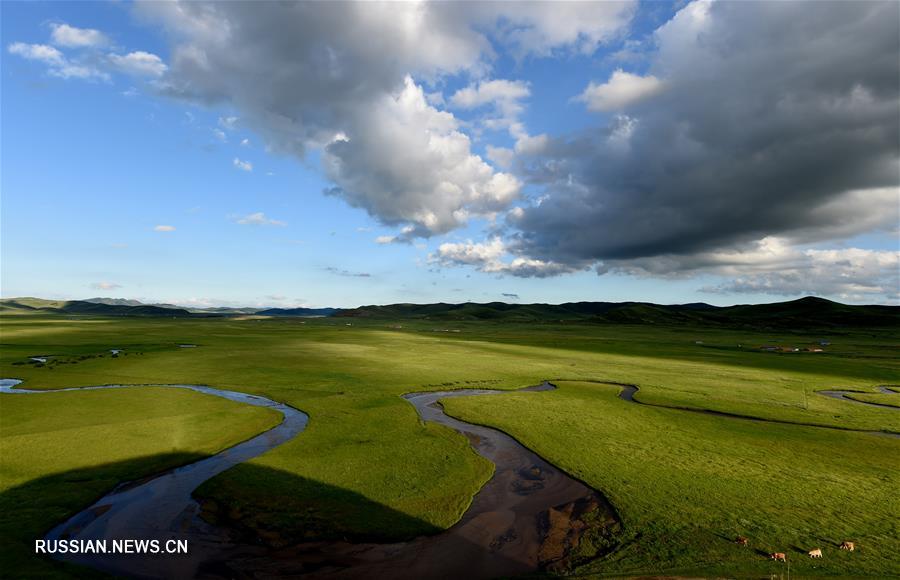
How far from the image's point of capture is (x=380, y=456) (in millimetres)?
27234

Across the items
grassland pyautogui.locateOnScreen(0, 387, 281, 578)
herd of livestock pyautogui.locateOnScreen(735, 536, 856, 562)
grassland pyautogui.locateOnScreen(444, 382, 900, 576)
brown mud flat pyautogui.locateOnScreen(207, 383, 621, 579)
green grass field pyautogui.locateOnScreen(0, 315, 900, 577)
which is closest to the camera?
brown mud flat pyautogui.locateOnScreen(207, 383, 621, 579)

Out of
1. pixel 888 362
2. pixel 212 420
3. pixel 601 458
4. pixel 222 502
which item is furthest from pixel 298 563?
pixel 888 362

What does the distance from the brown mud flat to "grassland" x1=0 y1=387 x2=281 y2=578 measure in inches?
Result: 312

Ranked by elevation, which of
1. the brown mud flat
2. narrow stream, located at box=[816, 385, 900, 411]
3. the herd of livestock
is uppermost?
the herd of livestock

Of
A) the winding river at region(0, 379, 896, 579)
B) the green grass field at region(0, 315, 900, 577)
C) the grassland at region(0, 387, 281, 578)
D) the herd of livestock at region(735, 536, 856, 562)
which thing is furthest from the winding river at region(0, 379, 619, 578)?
the herd of livestock at region(735, 536, 856, 562)

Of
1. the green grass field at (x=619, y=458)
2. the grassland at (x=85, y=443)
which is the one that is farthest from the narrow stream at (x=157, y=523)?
the green grass field at (x=619, y=458)

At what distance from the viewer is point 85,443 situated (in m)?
27.6

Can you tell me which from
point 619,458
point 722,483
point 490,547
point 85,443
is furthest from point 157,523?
point 722,483

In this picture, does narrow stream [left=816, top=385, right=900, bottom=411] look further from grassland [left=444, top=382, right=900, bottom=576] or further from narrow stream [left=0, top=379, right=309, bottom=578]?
narrow stream [left=0, top=379, right=309, bottom=578]

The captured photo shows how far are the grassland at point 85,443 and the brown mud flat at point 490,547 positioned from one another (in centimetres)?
792

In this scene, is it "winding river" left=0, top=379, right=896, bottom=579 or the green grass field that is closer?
"winding river" left=0, top=379, right=896, bottom=579

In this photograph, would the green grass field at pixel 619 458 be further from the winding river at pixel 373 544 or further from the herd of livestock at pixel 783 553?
the winding river at pixel 373 544

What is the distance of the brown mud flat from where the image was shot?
630 inches

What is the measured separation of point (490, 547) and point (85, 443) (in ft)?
87.5
